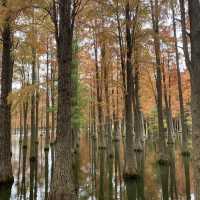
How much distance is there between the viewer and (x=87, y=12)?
Result: 9703 mm

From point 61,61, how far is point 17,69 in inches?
645

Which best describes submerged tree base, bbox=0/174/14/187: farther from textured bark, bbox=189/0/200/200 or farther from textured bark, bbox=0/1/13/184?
textured bark, bbox=189/0/200/200

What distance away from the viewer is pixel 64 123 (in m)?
7.69

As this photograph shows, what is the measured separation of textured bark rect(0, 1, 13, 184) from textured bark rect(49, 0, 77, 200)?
3.27m

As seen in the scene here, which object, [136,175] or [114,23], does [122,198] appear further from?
[114,23]

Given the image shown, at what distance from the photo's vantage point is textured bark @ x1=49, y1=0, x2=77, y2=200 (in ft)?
24.0

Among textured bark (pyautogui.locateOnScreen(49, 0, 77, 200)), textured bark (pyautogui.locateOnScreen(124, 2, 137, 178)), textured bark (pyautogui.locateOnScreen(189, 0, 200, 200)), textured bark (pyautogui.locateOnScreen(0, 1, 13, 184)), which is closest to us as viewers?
textured bark (pyautogui.locateOnScreen(189, 0, 200, 200))

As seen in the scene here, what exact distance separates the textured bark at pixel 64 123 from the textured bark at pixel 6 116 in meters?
3.27

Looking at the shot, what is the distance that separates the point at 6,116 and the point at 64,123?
4.18 m

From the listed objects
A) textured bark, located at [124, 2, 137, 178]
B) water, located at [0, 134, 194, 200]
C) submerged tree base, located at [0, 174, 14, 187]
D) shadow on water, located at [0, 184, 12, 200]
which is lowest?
water, located at [0, 134, 194, 200]

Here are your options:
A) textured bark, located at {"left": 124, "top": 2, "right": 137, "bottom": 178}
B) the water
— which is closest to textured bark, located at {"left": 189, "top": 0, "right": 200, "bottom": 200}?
the water

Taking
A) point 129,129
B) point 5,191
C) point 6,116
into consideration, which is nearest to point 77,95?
point 129,129

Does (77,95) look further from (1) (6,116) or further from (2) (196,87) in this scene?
(2) (196,87)

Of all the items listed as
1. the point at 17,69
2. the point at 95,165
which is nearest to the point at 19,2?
the point at 95,165
